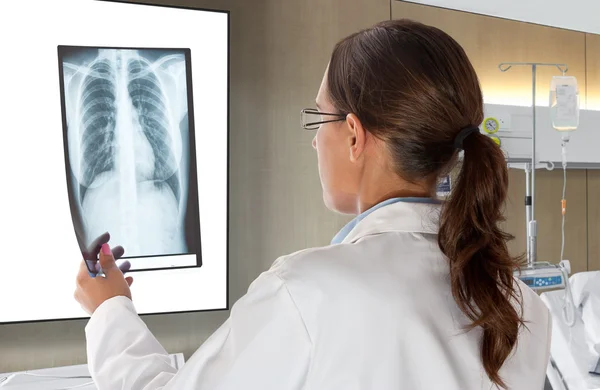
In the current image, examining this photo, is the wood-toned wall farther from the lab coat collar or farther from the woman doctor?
the lab coat collar

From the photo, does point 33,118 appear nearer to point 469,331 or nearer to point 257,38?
point 257,38

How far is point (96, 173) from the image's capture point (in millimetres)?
1732

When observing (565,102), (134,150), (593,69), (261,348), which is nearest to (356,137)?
(261,348)

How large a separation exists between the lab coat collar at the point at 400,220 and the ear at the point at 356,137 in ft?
0.35

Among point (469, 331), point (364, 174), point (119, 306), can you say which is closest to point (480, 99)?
point (364, 174)

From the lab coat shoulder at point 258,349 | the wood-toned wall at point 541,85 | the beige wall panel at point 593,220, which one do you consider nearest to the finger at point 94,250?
the lab coat shoulder at point 258,349

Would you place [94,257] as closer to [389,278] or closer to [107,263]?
[107,263]

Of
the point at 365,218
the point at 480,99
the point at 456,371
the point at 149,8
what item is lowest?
the point at 456,371

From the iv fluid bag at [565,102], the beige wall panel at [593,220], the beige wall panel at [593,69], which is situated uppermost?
the beige wall panel at [593,69]

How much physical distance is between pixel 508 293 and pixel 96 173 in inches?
51.6

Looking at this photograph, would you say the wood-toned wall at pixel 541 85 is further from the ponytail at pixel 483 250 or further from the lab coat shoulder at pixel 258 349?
the lab coat shoulder at pixel 258 349

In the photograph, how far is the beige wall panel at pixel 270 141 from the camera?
209 centimetres

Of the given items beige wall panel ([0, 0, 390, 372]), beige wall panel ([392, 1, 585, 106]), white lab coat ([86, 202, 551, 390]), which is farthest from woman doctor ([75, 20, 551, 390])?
beige wall panel ([392, 1, 585, 106])

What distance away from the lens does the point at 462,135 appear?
0.86 metres
